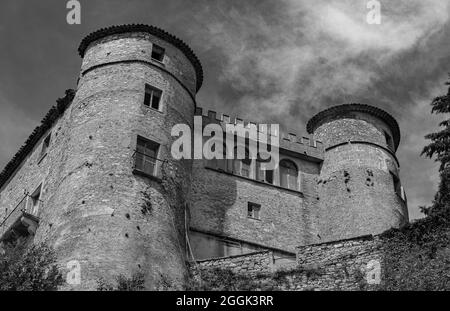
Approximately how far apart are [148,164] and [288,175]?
8799 millimetres

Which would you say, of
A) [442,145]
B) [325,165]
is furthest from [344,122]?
[442,145]

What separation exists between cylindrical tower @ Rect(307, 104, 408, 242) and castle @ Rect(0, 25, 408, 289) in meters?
0.05

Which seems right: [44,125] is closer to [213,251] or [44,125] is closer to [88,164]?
[88,164]

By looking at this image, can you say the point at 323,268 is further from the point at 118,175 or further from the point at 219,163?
the point at 219,163

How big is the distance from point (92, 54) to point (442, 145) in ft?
44.6

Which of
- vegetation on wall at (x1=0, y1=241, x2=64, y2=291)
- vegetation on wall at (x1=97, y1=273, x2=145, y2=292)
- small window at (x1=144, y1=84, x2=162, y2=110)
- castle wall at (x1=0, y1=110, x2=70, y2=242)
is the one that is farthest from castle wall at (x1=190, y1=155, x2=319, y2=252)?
vegetation on wall at (x1=0, y1=241, x2=64, y2=291)

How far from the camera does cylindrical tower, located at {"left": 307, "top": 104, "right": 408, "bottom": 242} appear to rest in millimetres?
28906

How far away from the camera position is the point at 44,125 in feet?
98.5

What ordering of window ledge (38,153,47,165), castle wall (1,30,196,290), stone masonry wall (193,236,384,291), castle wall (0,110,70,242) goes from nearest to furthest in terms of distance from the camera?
stone masonry wall (193,236,384,291), castle wall (1,30,196,290), castle wall (0,110,70,242), window ledge (38,153,47,165)

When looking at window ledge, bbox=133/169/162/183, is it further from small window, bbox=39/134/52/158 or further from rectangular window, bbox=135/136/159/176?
small window, bbox=39/134/52/158

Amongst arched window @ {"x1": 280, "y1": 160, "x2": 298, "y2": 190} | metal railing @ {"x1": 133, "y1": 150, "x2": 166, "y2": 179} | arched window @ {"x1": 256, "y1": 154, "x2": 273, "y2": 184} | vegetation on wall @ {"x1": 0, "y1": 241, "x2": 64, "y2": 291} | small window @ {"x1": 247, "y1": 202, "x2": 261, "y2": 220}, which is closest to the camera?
vegetation on wall @ {"x1": 0, "y1": 241, "x2": 64, "y2": 291}

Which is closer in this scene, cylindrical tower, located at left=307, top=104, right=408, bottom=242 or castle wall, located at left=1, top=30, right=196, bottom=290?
castle wall, located at left=1, top=30, right=196, bottom=290

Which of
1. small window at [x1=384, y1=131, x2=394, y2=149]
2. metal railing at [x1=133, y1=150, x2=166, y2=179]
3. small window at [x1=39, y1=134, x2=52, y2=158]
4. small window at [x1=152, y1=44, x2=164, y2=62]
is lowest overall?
metal railing at [x1=133, y1=150, x2=166, y2=179]

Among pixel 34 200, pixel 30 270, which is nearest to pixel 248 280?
pixel 30 270
